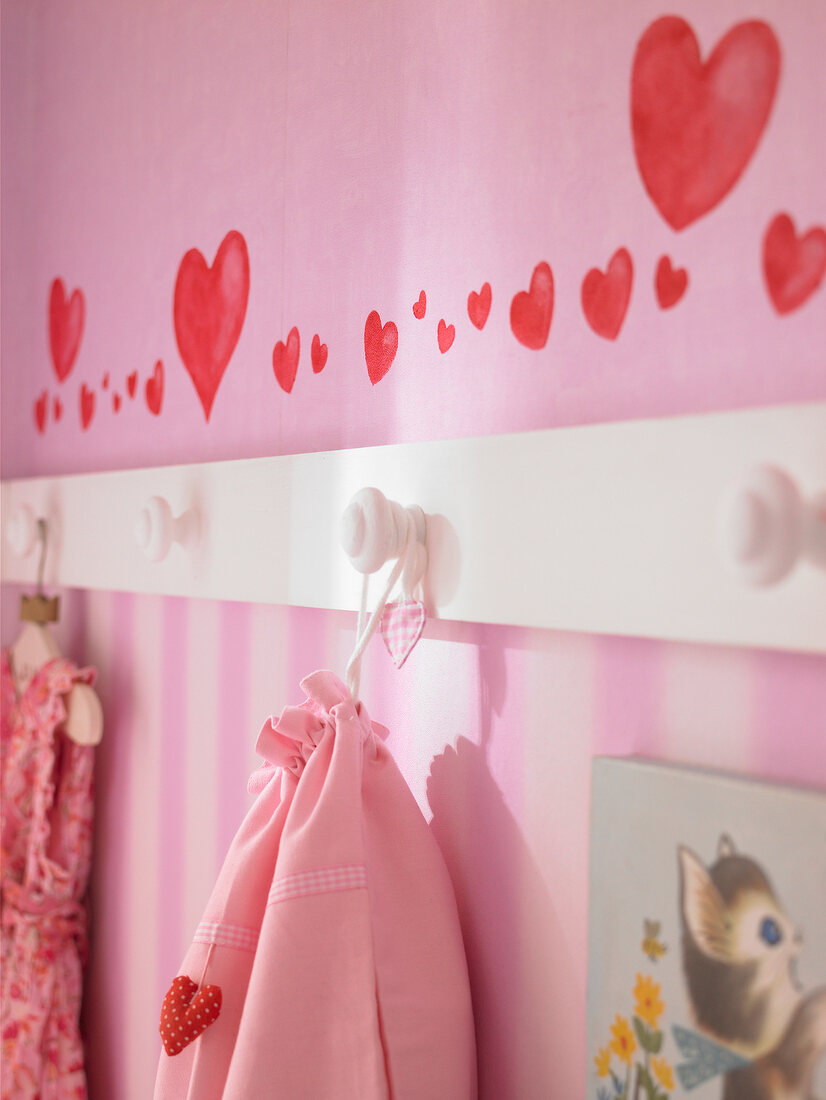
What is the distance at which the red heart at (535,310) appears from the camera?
0.73 m

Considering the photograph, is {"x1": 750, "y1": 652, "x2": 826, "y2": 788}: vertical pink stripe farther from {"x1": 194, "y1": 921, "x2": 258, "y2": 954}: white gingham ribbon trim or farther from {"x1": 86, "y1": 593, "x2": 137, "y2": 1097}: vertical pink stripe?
{"x1": 86, "y1": 593, "x2": 137, "y2": 1097}: vertical pink stripe

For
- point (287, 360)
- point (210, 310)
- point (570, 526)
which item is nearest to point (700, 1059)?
point (570, 526)

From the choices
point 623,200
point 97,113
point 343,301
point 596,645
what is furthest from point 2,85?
point 596,645

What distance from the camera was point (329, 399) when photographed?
93 centimetres

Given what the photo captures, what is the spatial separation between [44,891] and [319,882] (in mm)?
639

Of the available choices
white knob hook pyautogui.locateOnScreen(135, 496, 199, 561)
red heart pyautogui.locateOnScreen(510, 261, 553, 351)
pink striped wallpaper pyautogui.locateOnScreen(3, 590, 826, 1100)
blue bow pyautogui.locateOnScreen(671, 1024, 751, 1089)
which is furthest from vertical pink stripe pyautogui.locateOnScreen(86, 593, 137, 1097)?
blue bow pyautogui.locateOnScreen(671, 1024, 751, 1089)

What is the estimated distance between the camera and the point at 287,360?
988 mm

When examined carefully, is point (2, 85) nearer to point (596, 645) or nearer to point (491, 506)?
point (491, 506)

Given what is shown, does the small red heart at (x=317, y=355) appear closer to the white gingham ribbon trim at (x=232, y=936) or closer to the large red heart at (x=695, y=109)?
the large red heart at (x=695, y=109)

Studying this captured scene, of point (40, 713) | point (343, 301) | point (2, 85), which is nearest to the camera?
point (343, 301)

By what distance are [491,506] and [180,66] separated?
2.38 feet

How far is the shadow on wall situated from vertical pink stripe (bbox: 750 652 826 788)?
0.21 metres

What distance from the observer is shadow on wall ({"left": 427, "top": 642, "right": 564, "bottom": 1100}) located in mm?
733

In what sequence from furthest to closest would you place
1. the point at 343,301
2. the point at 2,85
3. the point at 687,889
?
the point at 2,85, the point at 343,301, the point at 687,889
